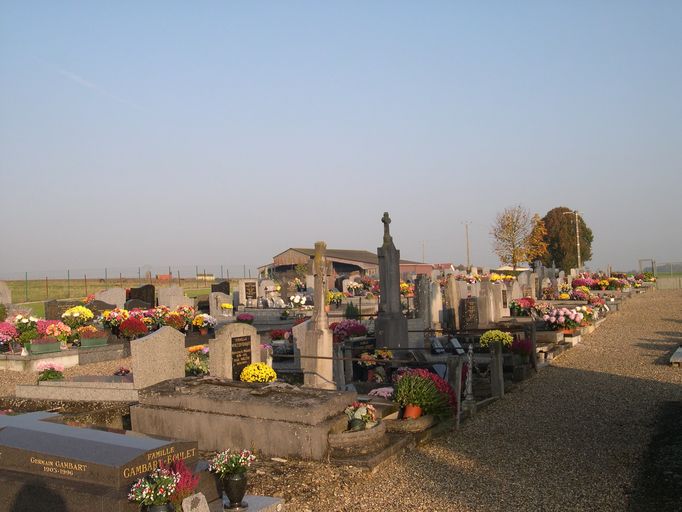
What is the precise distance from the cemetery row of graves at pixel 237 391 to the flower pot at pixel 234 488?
0.01 metres

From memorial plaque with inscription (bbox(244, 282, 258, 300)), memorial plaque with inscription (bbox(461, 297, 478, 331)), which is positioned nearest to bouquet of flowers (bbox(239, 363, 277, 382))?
memorial plaque with inscription (bbox(461, 297, 478, 331))

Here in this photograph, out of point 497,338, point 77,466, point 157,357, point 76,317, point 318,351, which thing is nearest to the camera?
point 77,466

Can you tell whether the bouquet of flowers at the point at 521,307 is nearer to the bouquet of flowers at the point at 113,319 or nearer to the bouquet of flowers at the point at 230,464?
the bouquet of flowers at the point at 113,319

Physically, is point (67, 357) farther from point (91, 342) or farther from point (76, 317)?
point (76, 317)

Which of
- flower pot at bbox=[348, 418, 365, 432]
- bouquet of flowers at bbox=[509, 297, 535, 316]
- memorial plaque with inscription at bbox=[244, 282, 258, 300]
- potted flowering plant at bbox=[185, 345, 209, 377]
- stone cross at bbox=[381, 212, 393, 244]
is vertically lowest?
flower pot at bbox=[348, 418, 365, 432]

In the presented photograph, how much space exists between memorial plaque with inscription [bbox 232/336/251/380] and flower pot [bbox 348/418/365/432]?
330cm

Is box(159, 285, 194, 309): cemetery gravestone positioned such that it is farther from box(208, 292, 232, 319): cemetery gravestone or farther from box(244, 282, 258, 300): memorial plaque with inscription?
box(244, 282, 258, 300): memorial plaque with inscription

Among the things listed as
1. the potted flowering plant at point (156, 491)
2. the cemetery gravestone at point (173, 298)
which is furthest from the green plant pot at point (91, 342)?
the potted flowering plant at point (156, 491)

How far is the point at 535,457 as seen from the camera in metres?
8.00

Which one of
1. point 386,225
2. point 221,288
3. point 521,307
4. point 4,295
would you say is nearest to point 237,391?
point 386,225

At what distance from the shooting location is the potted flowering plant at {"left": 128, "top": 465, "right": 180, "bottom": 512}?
511 cm

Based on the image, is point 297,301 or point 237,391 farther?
point 297,301

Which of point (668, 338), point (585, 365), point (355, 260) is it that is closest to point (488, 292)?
point (668, 338)

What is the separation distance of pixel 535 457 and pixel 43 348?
1292 cm
